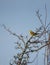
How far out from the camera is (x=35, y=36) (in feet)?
5.75

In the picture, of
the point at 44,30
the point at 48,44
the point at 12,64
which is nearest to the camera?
the point at 48,44

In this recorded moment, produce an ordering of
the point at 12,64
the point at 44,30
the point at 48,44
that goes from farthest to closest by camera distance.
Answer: the point at 12,64
the point at 44,30
the point at 48,44

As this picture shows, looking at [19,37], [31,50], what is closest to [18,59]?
[31,50]

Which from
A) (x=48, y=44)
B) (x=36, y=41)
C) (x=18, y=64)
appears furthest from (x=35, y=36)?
(x=18, y=64)

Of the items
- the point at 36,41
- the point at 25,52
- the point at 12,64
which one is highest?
the point at 36,41

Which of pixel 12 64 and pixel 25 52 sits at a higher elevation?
pixel 25 52

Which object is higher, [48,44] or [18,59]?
[48,44]

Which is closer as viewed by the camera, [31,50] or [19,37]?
[31,50]

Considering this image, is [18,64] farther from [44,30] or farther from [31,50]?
[44,30]

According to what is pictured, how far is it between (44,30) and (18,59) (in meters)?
0.38

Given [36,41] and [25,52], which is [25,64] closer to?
[25,52]

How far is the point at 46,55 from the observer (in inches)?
74.5

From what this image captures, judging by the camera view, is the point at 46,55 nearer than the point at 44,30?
No

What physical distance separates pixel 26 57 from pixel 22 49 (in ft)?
0.31
